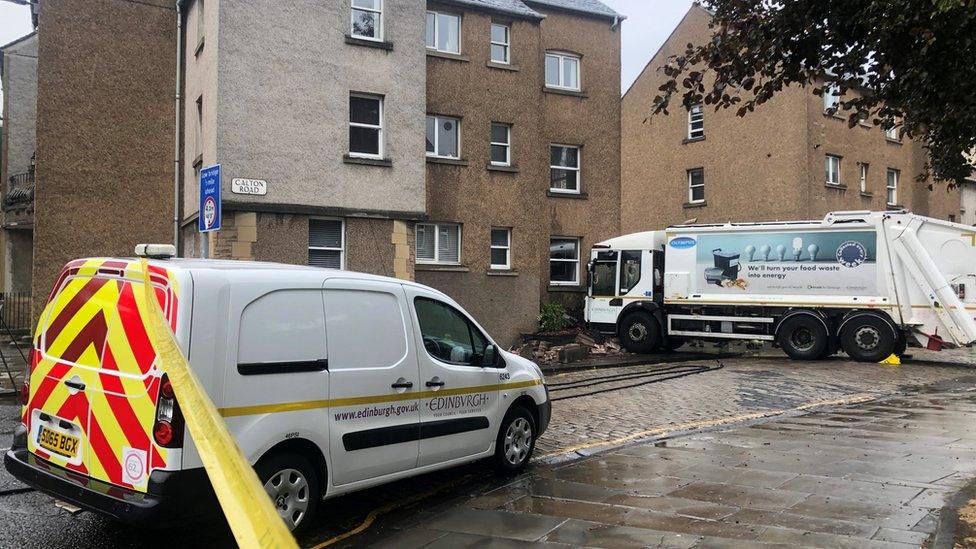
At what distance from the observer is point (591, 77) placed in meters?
23.8

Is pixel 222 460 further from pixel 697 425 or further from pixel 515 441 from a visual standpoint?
A: pixel 697 425

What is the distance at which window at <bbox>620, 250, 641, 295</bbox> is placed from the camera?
2167 cm

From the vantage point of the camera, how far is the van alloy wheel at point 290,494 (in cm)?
529

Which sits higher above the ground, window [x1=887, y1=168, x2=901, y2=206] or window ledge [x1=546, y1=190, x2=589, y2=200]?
window [x1=887, y1=168, x2=901, y2=206]

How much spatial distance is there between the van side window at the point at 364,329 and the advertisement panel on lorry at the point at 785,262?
51.1 feet

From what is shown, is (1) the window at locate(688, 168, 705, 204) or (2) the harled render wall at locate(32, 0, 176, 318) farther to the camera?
(1) the window at locate(688, 168, 705, 204)

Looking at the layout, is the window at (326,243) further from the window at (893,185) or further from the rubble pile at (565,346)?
the window at (893,185)

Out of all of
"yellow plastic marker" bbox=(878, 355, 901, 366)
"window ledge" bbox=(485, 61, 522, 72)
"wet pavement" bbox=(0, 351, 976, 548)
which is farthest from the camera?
"window ledge" bbox=(485, 61, 522, 72)

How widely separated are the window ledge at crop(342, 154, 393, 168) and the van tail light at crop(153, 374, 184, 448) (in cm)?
1347

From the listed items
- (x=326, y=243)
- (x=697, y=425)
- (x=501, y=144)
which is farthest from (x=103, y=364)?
(x=501, y=144)

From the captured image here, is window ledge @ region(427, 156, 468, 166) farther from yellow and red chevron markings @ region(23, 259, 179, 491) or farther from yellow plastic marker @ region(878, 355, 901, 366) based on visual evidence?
yellow and red chevron markings @ region(23, 259, 179, 491)

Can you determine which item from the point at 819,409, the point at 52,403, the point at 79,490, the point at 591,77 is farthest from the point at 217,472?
the point at 591,77

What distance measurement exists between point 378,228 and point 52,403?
1302cm

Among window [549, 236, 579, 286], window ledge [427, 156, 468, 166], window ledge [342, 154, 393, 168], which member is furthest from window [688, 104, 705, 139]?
window ledge [342, 154, 393, 168]
